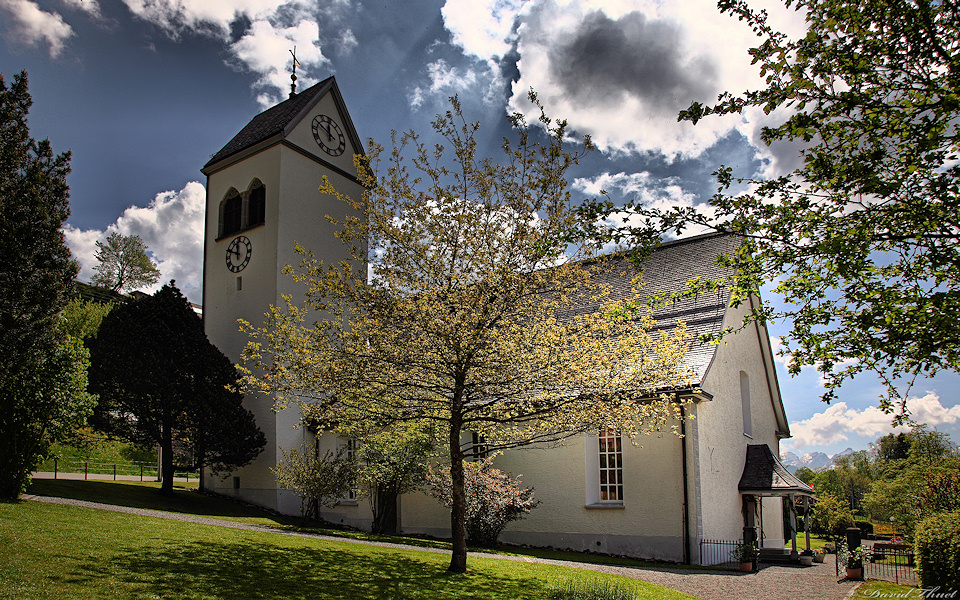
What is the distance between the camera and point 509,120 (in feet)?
36.0

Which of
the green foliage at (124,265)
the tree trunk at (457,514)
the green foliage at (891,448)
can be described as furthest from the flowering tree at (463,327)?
the green foliage at (891,448)

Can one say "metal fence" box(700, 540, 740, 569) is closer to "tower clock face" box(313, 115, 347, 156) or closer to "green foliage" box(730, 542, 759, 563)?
"green foliage" box(730, 542, 759, 563)

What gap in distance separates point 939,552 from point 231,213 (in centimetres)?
2748

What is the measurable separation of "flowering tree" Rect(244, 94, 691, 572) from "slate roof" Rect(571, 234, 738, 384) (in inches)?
228

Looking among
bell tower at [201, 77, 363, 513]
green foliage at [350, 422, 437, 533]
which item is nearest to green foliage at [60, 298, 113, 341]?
bell tower at [201, 77, 363, 513]

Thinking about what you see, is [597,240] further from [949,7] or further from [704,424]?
[704,424]

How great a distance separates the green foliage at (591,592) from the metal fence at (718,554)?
696 cm

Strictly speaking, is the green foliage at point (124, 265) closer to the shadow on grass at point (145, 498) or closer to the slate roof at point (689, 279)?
the shadow on grass at point (145, 498)

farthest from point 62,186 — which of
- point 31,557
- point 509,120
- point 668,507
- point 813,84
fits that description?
point 668,507

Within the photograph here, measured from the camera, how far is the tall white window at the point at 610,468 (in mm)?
16750

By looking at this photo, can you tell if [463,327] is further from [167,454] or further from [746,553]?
[167,454]

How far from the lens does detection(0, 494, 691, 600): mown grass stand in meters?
6.98

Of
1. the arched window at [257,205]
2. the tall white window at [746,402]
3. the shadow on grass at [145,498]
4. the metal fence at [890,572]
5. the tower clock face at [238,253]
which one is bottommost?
the metal fence at [890,572]

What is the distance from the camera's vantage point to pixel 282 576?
28.3 feet
